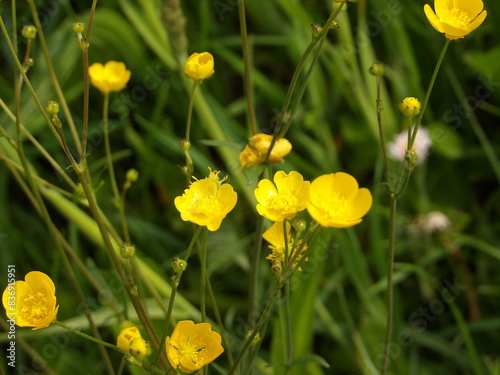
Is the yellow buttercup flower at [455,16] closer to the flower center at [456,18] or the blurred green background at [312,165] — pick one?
the flower center at [456,18]

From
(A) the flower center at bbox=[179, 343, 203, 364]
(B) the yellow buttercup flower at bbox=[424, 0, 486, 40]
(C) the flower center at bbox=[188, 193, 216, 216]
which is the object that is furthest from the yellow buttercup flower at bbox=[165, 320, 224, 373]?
(B) the yellow buttercup flower at bbox=[424, 0, 486, 40]

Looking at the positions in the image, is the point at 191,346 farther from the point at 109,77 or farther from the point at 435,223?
the point at 435,223

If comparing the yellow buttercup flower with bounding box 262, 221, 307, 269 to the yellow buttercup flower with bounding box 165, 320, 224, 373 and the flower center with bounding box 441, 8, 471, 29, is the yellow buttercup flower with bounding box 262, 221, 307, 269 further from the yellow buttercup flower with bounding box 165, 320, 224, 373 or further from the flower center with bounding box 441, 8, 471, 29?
the flower center with bounding box 441, 8, 471, 29

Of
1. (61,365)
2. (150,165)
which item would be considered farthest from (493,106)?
(61,365)

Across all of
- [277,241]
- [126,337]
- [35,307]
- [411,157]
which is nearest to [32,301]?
[35,307]

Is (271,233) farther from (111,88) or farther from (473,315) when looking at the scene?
(473,315)
